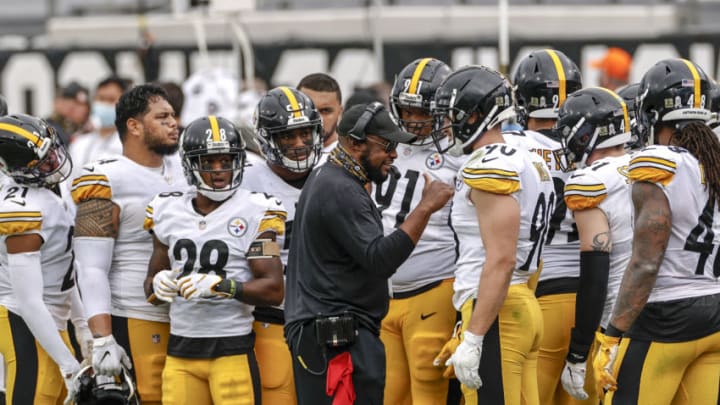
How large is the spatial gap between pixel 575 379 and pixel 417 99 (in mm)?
1592

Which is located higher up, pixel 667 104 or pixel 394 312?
pixel 667 104

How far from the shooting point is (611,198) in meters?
5.72

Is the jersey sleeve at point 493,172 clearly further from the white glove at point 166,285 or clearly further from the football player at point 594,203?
the white glove at point 166,285

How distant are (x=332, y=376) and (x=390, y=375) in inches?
46.3

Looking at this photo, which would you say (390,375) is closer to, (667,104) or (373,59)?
(667,104)

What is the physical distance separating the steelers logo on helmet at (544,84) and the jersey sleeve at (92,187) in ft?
6.89

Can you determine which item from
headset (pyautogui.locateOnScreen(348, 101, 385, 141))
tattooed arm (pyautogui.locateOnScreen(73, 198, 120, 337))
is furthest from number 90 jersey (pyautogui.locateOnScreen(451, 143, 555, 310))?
tattooed arm (pyautogui.locateOnScreen(73, 198, 120, 337))

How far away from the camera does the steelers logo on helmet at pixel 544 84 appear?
6461 millimetres

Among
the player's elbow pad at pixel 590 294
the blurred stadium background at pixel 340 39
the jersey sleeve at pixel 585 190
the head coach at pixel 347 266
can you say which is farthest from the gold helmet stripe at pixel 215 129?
the blurred stadium background at pixel 340 39

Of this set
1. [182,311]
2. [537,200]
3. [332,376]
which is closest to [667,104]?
[537,200]

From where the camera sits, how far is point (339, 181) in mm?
5188

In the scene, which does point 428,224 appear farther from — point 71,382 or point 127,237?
point 71,382

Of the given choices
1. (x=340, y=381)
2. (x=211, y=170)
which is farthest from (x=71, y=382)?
(x=340, y=381)

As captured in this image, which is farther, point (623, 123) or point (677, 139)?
point (623, 123)
